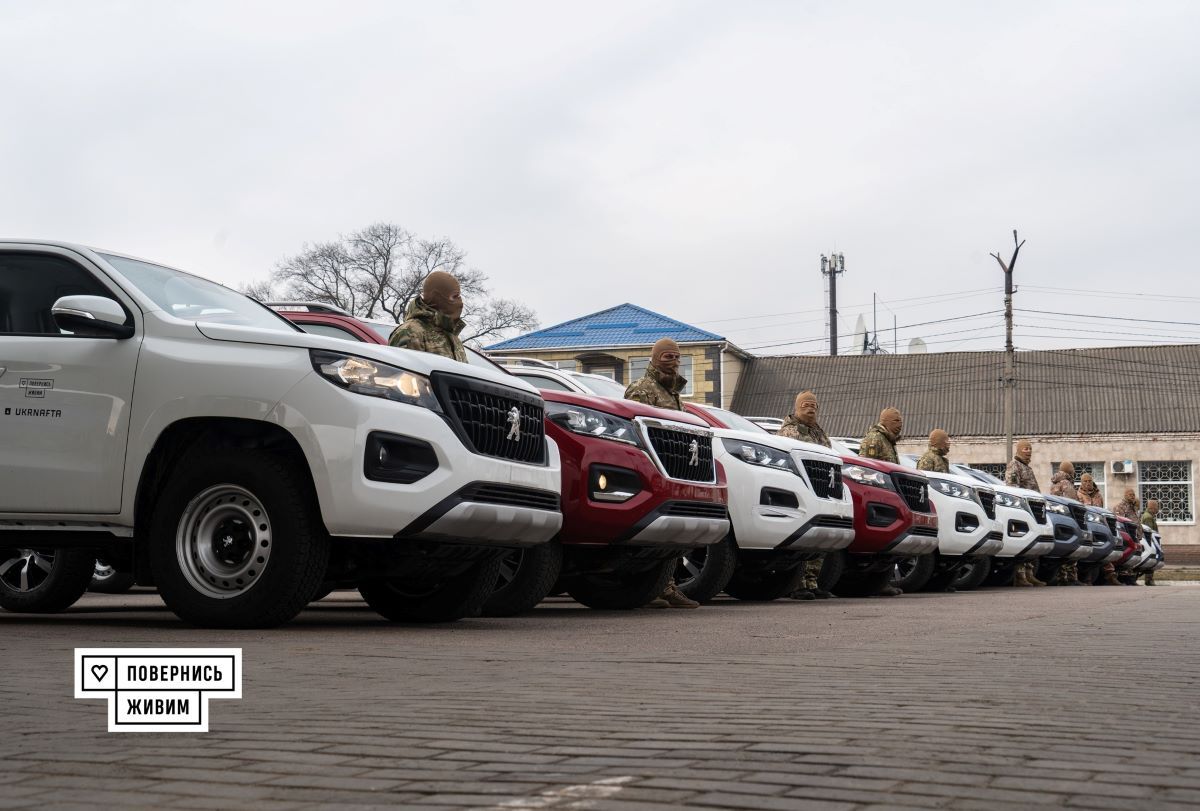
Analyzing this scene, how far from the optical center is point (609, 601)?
11398 millimetres

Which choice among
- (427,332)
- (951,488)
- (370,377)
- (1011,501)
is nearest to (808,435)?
(951,488)

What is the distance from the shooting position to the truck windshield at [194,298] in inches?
338

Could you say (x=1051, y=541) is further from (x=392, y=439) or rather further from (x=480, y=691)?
(x=480, y=691)

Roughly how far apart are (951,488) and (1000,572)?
4420mm

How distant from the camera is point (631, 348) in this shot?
59.1m

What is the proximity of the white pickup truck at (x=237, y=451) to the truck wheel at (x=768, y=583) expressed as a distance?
17.9 feet

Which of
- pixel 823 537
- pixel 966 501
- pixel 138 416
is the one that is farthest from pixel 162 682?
pixel 966 501

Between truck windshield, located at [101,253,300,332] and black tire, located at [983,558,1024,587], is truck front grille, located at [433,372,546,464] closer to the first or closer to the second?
truck windshield, located at [101,253,300,332]

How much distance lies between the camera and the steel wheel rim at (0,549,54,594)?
9.80m

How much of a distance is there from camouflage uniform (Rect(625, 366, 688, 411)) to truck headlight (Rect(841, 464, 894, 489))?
2612 millimetres

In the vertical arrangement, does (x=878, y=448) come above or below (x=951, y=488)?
above

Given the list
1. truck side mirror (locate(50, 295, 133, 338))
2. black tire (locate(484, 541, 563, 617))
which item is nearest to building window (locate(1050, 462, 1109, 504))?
black tire (locate(484, 541, 563, 617))

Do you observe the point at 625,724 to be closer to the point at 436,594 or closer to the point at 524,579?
the point at 436,594

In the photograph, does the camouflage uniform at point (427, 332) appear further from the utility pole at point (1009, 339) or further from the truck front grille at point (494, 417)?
the utility pole at point (1009, 339)
